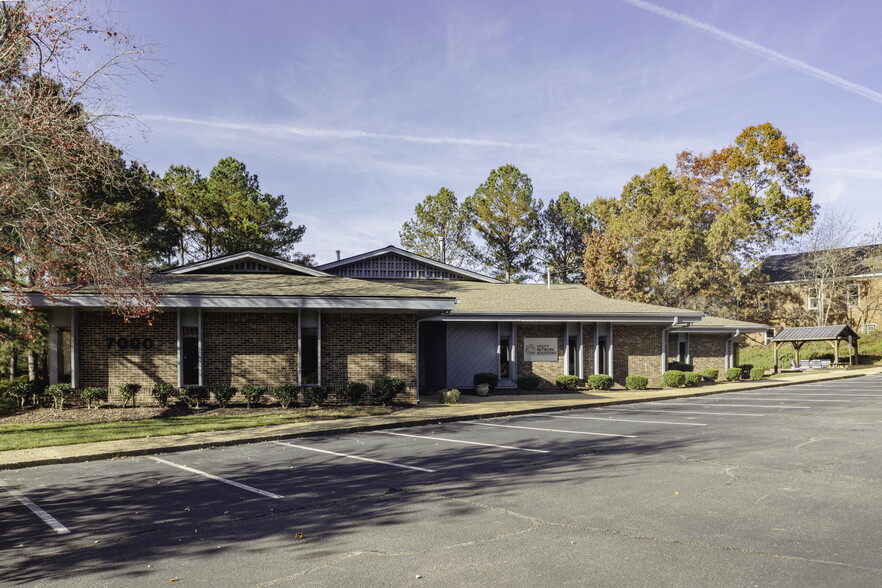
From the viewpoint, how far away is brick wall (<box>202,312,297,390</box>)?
1838cm

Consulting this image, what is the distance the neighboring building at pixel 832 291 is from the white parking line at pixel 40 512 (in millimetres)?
51702

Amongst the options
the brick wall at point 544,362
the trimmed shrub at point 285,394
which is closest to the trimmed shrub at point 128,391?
the trimmed shrub at point 285,394

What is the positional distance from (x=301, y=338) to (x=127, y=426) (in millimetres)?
5410

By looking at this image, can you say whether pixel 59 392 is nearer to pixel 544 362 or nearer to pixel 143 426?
pixel 143 426

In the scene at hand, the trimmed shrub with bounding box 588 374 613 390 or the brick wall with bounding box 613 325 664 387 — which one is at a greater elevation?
the brick wall with bounding box 613 325 664 387

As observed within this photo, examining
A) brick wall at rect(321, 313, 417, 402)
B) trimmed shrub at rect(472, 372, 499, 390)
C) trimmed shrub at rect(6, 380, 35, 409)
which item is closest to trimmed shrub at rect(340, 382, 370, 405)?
brick wall at rect(321, 313, 417, 402)

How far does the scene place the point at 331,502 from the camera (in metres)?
7.80

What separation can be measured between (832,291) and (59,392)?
5030cm

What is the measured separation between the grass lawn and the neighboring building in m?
44.0

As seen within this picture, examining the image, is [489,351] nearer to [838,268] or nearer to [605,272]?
[605,272]

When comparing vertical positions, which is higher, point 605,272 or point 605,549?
point 605,272

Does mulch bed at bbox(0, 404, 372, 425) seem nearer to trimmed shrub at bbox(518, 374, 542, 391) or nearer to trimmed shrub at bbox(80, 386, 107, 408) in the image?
trimmed shrub at bbox(80, 386, 107, 408)

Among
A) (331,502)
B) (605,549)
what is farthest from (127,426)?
(605,549)

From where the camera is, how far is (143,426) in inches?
583
